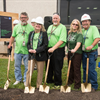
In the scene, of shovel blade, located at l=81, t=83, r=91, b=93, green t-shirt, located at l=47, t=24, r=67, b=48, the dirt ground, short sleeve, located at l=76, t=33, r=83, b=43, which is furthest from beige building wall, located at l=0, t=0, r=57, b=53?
the dirt ground

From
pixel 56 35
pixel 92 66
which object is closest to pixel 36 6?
pixel 56 35

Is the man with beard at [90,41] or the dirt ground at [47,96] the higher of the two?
the man with beard at [90,41]

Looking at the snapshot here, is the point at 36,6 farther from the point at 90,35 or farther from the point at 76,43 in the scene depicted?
the point at 90,35

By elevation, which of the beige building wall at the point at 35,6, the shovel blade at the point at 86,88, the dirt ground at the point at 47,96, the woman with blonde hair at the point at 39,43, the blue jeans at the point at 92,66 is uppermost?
the beige building wall at the point at 35,6

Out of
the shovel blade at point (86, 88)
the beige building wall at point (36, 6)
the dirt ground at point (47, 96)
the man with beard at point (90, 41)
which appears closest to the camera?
the dirt ground at point (47, 96)

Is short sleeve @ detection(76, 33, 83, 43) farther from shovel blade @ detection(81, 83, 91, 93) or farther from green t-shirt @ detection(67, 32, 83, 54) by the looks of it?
shovel blade @ detection(81, 83, 91, 93)

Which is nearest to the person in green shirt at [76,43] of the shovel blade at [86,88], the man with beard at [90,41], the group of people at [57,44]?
the group of people at [57,44]

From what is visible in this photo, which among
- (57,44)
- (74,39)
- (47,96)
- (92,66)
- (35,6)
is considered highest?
(35,6)

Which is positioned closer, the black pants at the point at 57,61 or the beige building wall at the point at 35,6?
the black pants at the point at 57,61

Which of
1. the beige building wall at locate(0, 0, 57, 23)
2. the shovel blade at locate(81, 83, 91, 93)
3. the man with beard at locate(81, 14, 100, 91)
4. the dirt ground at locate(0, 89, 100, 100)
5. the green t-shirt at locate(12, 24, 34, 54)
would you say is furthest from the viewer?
the beige building wall at locate(0, 0, 57, 23)

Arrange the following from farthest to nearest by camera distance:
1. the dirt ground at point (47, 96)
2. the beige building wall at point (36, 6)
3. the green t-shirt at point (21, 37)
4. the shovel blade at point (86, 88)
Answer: the beige building wall at point (36, 6)
the green t-shirt at point (21, 37)
the shovel blade at point (86, 88)
the dirt ground at point (47, 96)

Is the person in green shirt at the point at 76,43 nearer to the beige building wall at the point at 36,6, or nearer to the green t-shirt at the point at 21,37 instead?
the green t-shirt at the point at 21,37

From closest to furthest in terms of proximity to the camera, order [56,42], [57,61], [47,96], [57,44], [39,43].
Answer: [47,96]
[39,43]
[57,44]
[56,42]
[57,61]

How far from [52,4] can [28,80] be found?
5782 mm
